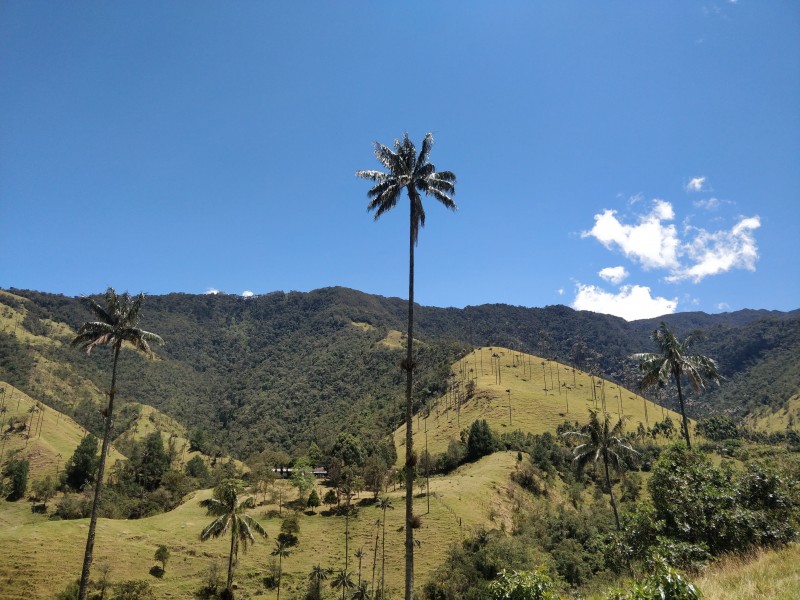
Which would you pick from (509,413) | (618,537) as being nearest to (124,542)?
(618,537)

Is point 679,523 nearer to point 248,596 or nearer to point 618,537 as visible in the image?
point 618,537

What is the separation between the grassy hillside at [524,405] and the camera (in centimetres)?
15138

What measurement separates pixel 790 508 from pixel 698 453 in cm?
565

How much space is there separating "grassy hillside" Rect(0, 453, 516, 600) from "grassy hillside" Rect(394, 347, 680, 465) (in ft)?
181

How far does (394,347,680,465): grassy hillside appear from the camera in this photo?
151 metres

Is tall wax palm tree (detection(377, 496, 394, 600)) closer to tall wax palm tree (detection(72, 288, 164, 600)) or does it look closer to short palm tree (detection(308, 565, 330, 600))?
short palm tree (detection(308, 565, 330, 600))

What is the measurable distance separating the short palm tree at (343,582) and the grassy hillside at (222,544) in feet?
10.6

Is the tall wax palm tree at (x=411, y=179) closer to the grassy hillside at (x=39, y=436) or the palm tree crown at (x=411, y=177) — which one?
the palm tree crown at (x=411, y=177)

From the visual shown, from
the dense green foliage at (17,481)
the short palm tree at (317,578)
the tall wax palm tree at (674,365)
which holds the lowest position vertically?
the short palm tree at (317,578)

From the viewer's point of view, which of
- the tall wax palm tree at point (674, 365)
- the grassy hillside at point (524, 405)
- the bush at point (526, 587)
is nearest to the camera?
the bush at point (526, 587)

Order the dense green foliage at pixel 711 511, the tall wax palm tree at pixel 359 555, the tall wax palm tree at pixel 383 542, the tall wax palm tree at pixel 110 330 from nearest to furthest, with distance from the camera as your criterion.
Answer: the dense green foliage at pixel 711 511, the tall wax palm tree at pixel 110 330, the tall wax palm tree at pixel 383 542, the tall wax palm tree at pixel 359 555

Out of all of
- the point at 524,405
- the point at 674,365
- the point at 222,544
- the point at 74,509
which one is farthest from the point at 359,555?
the point at 524,405

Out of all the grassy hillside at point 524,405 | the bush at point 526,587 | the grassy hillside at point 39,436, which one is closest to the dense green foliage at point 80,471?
the grassy hillside at point 39,436

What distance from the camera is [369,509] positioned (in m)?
90.8
